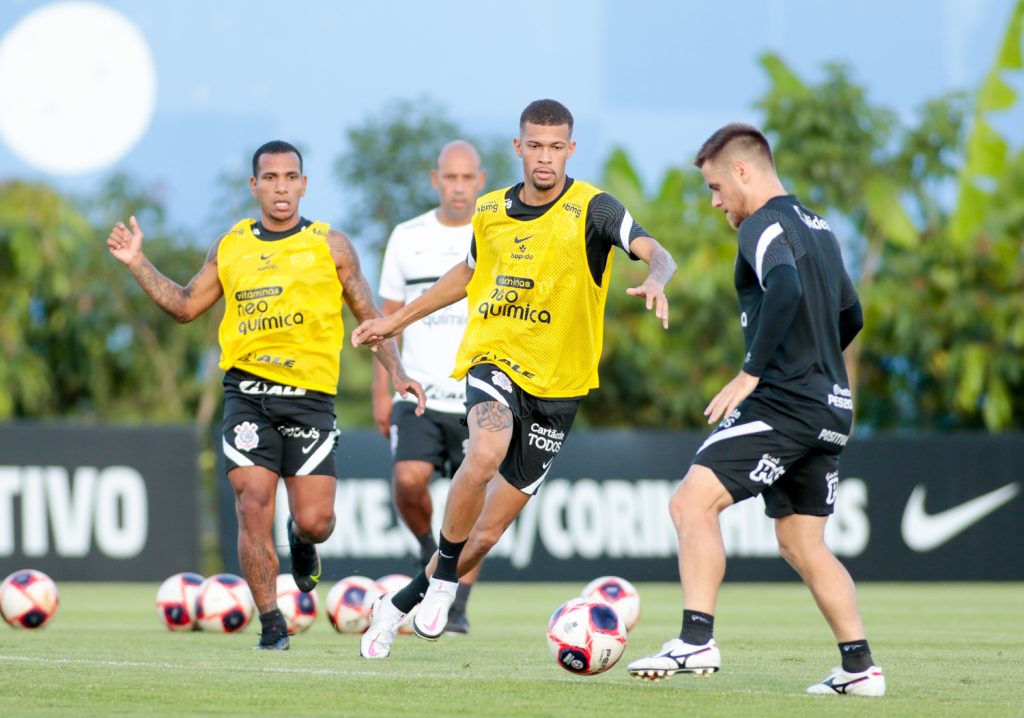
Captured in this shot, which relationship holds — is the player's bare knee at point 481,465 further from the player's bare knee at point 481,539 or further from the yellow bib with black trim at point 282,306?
the yellow bib with black trim at point 282,306

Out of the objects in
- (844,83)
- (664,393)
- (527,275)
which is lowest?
(664,393)

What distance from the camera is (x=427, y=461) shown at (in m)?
10.1

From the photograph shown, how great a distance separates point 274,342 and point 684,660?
3283 millimetres

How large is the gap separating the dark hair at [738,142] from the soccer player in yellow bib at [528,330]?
34.6 inches

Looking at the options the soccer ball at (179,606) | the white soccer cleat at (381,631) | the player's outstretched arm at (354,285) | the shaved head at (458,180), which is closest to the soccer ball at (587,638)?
the white soccer cleat at (381,631)

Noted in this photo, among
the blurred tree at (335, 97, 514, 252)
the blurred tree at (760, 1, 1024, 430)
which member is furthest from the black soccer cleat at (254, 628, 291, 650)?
the blurred tree at (335, 97, 514, 252)

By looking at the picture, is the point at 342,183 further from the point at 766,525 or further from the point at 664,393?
the point at 766,525

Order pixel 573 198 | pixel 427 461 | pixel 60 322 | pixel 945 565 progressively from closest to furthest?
1. pixel 573 198
2. pixel 427 461
3. pixel 945 565
4. pixel 60 322

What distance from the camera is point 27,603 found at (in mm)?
9859

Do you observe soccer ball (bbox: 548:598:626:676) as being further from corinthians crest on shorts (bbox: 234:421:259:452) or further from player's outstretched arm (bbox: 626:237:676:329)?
corinthians crest on shorts (bbox: 234:421:259:452)

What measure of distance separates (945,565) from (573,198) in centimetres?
1172

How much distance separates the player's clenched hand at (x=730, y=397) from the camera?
5.93 m

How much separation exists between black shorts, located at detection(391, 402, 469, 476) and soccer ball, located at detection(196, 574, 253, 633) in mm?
1280

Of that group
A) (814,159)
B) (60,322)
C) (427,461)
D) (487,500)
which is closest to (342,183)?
(60,322)
